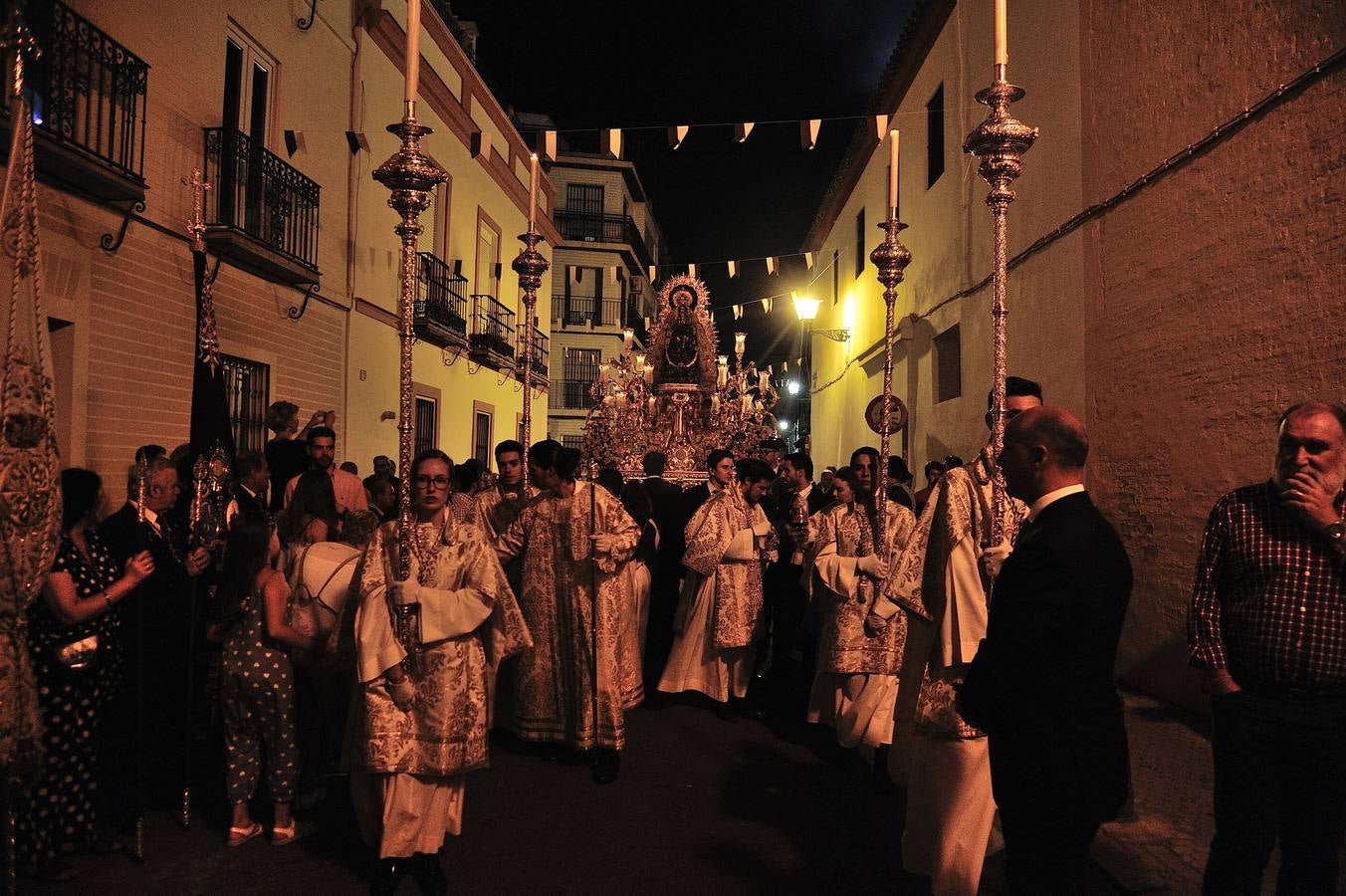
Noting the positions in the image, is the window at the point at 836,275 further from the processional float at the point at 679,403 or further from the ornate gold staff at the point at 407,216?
the ornate gold staff at the point at 407,216

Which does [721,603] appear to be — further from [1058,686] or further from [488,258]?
[488,258]

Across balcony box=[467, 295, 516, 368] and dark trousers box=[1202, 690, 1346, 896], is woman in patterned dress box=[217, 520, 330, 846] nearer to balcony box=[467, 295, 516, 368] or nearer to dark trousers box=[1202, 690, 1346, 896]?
dark trousers box=[1202, 690, 1346, 896]

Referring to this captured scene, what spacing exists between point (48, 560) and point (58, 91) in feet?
18.8

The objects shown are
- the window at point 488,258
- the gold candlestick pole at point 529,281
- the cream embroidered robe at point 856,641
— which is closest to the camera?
the cream embroidered robe at point 856,641

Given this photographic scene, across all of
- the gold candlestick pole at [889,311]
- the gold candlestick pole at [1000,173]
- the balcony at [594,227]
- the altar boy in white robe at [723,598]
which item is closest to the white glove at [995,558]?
the gold candlestick pole at [1000,173]

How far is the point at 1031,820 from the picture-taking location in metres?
2.50

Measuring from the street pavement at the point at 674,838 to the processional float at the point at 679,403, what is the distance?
28.0ft

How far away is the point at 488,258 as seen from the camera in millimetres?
21438

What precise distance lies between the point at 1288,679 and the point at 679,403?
11594 mm

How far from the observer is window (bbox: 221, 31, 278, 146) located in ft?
34.4

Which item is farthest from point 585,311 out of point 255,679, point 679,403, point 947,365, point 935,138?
point 255,679

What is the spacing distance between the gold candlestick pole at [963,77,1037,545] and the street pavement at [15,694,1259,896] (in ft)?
5.26

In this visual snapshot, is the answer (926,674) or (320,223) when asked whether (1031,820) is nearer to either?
(926,674)

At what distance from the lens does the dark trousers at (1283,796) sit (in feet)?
9.43
